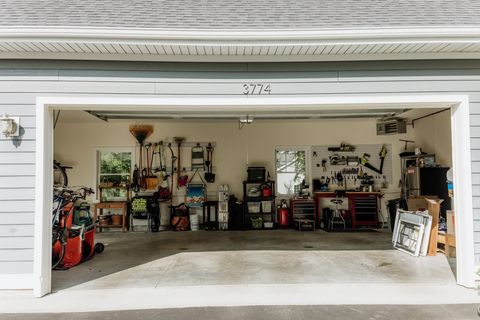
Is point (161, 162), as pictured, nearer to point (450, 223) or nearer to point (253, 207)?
point (253, 207)

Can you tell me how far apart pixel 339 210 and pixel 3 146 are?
24.9ft

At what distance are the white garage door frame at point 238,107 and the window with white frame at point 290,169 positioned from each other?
517 centimetres

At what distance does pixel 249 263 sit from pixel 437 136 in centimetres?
618

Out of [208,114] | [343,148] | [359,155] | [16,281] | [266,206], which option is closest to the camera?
[16,281]

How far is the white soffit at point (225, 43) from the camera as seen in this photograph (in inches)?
134

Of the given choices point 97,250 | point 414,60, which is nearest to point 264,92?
point 414,60

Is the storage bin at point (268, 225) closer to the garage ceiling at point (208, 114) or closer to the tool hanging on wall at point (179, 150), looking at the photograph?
the tool hanging on wall at point (179, 150)

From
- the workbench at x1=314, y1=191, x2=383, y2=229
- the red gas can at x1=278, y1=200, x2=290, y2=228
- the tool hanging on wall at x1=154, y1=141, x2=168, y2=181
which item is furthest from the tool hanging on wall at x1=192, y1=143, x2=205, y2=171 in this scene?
the workbench at x1=314, y1=191, x2=383, y2=229

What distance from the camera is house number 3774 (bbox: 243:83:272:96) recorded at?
155 inches

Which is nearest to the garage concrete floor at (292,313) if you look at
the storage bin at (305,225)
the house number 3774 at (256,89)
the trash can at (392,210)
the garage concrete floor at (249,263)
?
the garage concrete floor at (249,263)

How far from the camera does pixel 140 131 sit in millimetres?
8688

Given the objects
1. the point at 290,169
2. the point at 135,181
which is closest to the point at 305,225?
the point at 290,169

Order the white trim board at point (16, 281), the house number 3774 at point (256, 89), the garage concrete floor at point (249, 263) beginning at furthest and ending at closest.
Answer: the garage concrete floor at point (249, 263) < the house number 3774 at point (256, 89) < the white trim board at point (16, 281)

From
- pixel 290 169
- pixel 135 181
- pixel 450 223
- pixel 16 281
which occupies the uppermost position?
pixel 290 169
